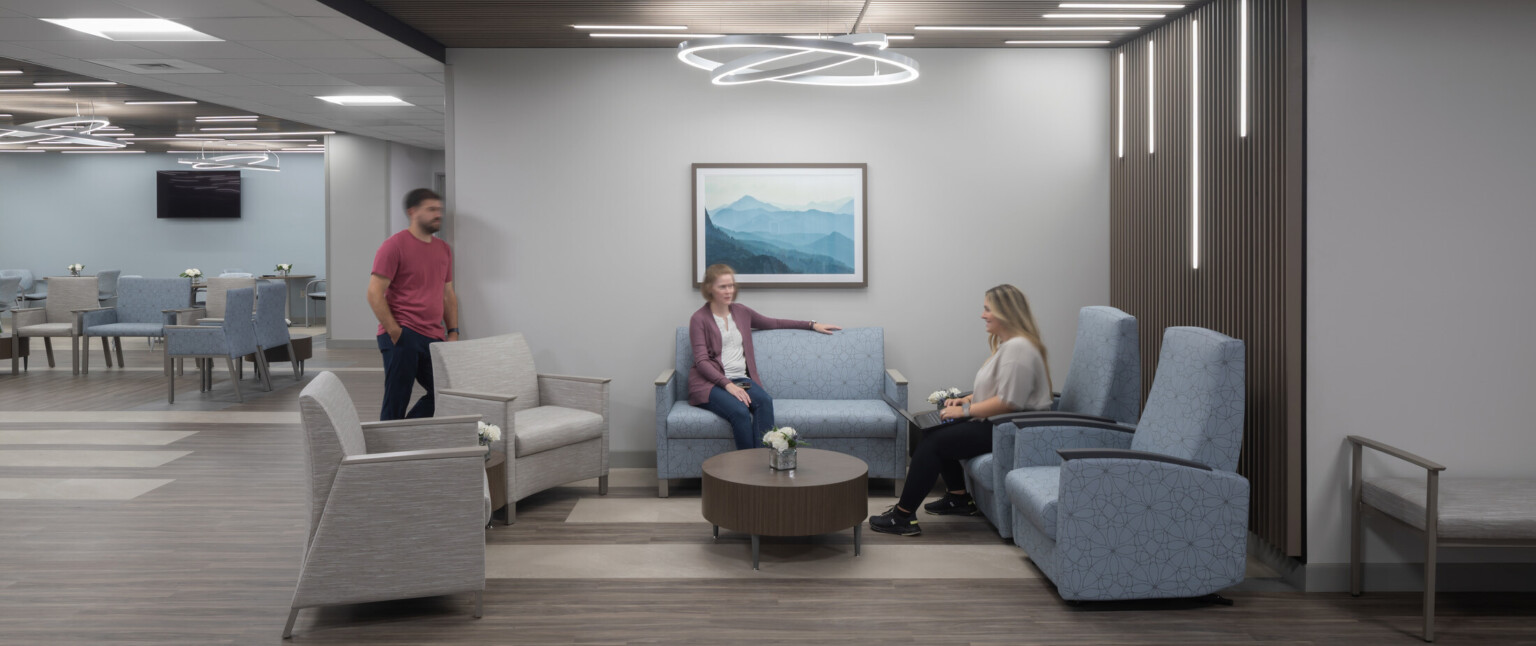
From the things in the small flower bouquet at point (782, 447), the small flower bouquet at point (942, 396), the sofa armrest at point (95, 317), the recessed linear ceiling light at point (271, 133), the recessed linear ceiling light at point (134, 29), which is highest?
the recessed linear ceiling light at point (271, 133)

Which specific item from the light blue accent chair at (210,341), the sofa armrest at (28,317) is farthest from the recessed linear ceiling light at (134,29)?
the sofa armrest at (28,317)

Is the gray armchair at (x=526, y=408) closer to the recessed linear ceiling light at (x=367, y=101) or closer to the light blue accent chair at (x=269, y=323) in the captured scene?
the recessed linear ceiling light at (x=367, y=101)

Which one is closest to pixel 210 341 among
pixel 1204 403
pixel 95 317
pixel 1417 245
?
pixel 95 317

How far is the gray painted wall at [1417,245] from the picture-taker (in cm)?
364

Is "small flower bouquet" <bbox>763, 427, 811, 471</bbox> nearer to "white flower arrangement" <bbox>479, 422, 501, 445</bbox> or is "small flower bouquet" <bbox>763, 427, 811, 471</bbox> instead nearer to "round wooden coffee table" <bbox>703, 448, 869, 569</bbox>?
"round wooden coffee table" <bbox>703, 448, 869, 569</bbox>

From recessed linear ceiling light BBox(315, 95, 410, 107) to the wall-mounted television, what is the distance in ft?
28.8

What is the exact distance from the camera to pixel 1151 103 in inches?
204

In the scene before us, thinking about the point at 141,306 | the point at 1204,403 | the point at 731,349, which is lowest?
the point at 1204,403

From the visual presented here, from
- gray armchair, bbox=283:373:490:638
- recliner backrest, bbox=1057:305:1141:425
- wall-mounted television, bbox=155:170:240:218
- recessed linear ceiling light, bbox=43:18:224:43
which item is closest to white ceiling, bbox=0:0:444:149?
recessed linear ceiling light, bbox=43:18:224:43

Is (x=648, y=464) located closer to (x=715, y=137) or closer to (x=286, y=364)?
(x=715, y=137)

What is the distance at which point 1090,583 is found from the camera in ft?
11.4

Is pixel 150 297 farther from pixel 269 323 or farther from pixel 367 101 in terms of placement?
pixel 367 101

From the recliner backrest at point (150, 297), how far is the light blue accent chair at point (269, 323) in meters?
1.31

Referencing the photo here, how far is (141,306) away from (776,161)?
789cm
